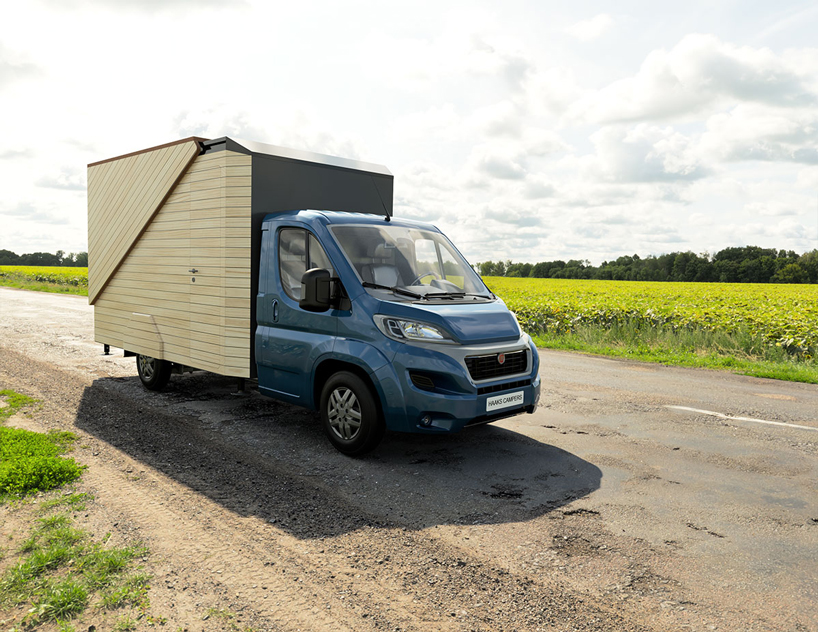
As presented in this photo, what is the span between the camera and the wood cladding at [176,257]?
250 inches

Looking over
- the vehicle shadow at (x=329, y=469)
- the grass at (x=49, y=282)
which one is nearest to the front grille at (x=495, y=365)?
the vehicle shadow at (x=329, y=469)

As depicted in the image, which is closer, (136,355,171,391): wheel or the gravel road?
the gravel road

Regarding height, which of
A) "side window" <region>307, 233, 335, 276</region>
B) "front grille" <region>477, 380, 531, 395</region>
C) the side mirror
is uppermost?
"side window" <region>307, 233, 335, 276</region>

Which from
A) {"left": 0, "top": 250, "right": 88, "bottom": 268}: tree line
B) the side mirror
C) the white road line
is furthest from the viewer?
{"left": 0, "top": 250, "right": 88, "bottom": 268}: tree line

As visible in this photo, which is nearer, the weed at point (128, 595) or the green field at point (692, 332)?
the weed at point (128, 595)

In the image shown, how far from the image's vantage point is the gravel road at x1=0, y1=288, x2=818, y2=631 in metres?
3.09

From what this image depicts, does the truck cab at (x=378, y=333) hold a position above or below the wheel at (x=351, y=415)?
above

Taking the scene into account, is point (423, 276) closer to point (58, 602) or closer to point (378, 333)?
point (378, 333)

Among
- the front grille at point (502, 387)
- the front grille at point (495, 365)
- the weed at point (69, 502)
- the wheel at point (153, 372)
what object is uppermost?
the front grille at point (495, 365)

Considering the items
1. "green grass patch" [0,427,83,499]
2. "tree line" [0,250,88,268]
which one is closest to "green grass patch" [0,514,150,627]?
"green grass patch" [0,427,83,499]

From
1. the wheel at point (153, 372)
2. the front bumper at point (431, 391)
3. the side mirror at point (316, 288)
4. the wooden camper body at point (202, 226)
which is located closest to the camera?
the front bumper at point (431, 391)

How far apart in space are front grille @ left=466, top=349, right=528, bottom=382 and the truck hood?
148 mm

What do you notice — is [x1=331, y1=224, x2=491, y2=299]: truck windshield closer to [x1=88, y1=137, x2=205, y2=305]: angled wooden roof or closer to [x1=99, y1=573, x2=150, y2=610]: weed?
[x1=88, y1=137, x2=205, y2=305]: angled wooden roof

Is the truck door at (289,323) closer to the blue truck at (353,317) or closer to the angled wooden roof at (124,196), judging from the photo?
the blue truck at (353,317)
